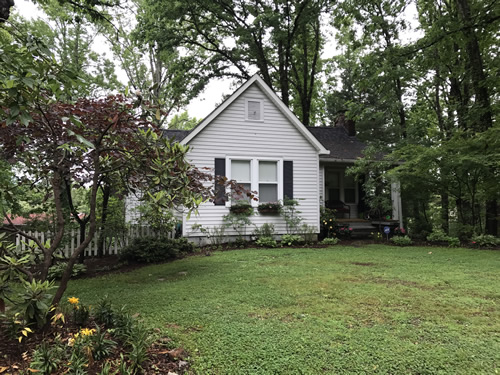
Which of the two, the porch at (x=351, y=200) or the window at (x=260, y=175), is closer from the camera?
the window at (x=260, y=175)

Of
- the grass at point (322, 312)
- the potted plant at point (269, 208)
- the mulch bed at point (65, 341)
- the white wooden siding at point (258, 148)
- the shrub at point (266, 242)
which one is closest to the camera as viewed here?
the mulch bed at point (65, 341)

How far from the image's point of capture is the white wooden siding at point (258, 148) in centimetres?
985

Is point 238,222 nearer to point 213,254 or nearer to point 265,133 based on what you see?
point 213,254

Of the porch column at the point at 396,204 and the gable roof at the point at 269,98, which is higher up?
the gable roof at the point at 269,98

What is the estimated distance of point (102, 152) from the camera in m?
3.52

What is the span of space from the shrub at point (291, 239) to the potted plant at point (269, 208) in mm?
891

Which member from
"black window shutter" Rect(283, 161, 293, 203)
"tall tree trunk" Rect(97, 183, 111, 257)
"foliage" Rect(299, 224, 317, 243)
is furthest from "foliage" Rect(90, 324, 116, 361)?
"foliage" Rect(299, 224, 317, 243)

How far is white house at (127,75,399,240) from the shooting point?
9.86 metres

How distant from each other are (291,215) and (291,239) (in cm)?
85

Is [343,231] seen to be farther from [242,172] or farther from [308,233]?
[242,172]

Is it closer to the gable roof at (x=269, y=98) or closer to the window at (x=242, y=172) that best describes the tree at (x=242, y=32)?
the gable roof at (x=269, y=98)

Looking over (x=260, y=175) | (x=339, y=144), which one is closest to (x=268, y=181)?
(x=260, y=175)

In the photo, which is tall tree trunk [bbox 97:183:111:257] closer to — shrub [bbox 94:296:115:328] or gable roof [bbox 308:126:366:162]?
shrub [bbox 94:296:115:328]

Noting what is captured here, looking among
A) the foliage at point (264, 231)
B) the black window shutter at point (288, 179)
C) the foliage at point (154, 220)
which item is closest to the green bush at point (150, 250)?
the foliage at point (154, 220)
